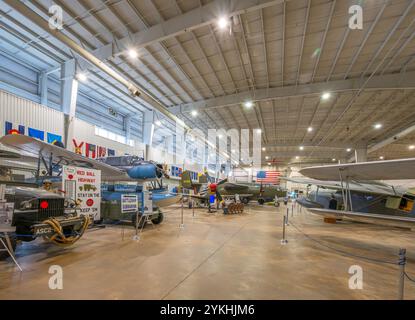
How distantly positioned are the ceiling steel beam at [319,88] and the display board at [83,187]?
8.86m

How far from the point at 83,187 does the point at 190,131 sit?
1158 centimetres

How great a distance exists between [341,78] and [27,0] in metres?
12.9

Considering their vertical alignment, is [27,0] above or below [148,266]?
above

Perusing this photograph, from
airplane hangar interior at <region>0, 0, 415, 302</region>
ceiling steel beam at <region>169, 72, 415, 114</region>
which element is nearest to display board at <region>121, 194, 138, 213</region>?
airplane hangar interior at <region>0, 0, 415, 302</region>

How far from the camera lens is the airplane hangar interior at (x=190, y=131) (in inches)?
117

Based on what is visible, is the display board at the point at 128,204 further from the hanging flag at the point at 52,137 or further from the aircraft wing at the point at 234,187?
the aircraft wing at the point at 234,187

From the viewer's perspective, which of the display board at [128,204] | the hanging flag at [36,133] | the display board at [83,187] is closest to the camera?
the display board at [83,187]

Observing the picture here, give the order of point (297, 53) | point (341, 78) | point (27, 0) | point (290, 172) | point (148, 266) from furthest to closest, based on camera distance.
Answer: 1. point (290, 172)
2. point (341, 78)
3. point (297, 53)
4. point (27, 0)
5. point (148, 266)

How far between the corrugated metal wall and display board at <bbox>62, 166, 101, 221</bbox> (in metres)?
5.36

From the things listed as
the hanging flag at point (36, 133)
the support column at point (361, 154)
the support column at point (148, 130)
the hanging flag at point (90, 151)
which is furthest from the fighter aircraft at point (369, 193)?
the support column at point (361, 154)

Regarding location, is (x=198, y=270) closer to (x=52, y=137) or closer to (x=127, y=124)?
(x=52, y=137)

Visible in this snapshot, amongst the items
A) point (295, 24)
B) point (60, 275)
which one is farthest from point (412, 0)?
point (60, 275)

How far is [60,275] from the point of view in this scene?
2.85 m
